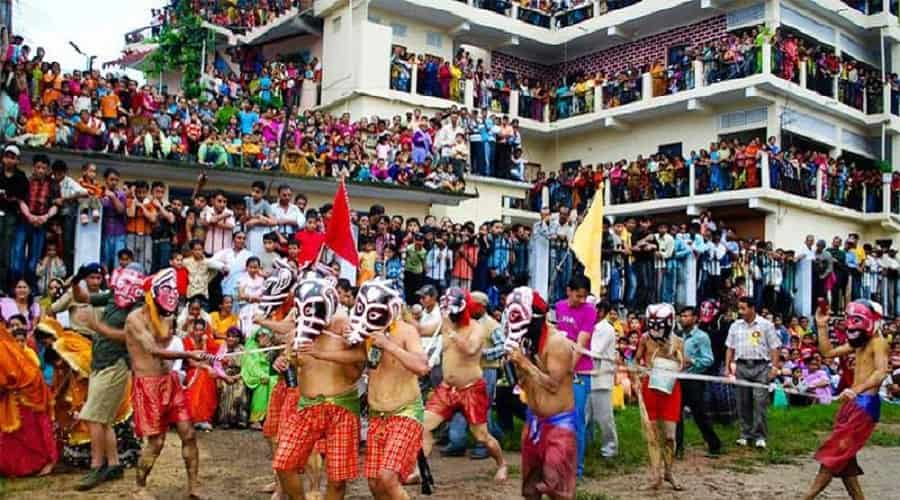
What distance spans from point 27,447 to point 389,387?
13.6 feet

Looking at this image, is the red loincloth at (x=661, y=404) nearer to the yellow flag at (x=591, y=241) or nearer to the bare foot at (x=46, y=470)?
the yellow flag at (x=591, y=241)

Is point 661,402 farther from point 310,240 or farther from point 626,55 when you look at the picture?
point 626,55

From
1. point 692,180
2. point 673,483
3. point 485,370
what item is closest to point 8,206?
point 485,370

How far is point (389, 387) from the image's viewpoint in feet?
23.4

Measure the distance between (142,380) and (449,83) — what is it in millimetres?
18274

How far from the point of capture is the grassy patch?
1080 cm

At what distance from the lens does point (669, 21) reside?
92.9ft

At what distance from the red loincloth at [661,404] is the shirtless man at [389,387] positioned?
340cm

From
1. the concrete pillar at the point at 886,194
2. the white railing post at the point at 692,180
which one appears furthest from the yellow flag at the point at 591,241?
the concrete pillar at the point at 886,194

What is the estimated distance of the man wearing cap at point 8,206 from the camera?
1148 centimetres

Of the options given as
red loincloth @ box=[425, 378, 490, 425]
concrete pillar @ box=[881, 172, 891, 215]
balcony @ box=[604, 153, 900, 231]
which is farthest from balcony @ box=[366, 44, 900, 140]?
red loincloth @ box=[425, 378, 490, 425]

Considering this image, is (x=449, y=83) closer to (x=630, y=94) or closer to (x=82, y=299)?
(x=630, y=94)

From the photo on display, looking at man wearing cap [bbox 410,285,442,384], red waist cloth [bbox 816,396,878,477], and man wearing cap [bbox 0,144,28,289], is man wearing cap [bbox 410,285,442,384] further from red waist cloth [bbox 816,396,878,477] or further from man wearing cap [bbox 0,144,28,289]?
man wearing cap [bbox 0,144,28,289]

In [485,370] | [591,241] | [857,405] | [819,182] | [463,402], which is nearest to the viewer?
[857,405]
